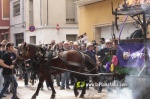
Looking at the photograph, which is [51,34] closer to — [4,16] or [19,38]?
[19,38]

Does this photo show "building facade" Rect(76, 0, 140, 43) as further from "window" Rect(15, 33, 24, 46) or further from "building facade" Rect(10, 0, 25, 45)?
"window" Rect(15, 33, 24, 46)

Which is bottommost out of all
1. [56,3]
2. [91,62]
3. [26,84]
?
[26,84]

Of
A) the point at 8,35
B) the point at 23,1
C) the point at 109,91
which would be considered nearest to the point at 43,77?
the point at 109,91

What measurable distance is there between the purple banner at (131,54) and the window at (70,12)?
59.8 feet

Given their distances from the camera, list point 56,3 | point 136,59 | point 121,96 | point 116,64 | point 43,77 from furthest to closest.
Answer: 1. point 56,3
2. point 43,77
3. point 121,96
4. point 116,64
5. point 136,59

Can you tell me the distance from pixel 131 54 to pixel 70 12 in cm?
1861

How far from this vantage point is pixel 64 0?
25328mm

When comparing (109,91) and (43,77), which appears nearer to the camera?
(43,77)

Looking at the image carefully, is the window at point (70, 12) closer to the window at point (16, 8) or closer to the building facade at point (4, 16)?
the window at point (16, 8)

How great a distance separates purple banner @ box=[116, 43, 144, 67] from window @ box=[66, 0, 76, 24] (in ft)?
59.8

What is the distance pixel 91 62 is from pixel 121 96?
2.42 meters

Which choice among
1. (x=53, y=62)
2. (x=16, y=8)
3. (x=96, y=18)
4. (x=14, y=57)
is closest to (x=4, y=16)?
(x=16, y=8)

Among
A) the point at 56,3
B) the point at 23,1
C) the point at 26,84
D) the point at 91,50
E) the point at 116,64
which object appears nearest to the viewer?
the point at 116,64

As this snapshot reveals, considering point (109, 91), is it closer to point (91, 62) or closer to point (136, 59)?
point (91, 62)
